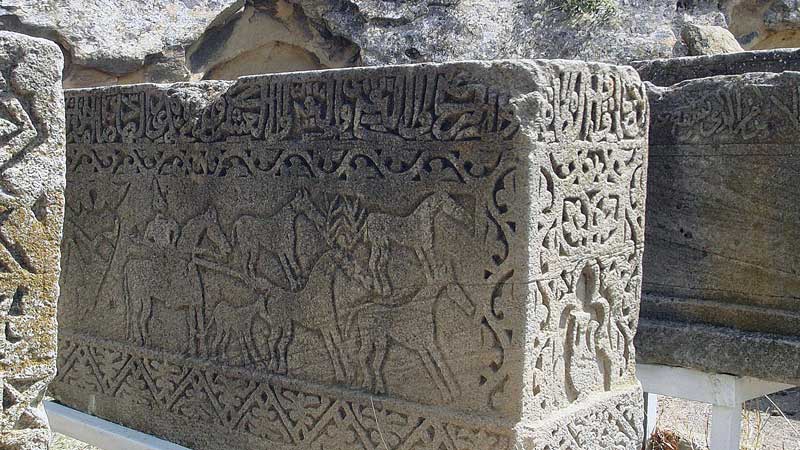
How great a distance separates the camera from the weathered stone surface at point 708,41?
234 inches

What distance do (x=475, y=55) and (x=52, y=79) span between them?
8.62m

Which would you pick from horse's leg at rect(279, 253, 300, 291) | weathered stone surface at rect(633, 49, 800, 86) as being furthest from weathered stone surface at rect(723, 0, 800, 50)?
horse's leg at rect(279, 253, 300, 291)

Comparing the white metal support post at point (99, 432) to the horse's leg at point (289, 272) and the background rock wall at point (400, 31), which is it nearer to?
the horse's leg at point (289, 272)

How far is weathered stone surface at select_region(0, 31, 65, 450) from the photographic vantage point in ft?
5.69

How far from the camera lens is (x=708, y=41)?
5.98m

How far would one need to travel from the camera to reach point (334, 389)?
2994 millimetres

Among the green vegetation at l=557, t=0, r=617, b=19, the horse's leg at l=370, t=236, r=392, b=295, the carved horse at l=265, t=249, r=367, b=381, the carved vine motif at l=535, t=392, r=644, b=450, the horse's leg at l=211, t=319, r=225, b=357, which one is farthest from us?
the green vegetation at l=557, t=0, r=617, b=19

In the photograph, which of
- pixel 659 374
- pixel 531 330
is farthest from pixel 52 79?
pixel 659 374

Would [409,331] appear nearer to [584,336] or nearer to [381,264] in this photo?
[381,264]

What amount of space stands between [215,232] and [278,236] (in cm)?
32

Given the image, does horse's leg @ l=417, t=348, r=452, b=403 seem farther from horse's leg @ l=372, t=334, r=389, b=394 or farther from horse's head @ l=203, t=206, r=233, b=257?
horse's head @ l=203, t=206, r=233, b=257

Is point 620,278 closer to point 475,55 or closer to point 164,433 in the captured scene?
point 164,433

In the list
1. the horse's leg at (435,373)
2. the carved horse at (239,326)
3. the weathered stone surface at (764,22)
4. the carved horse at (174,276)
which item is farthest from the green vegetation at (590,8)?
the horse's leg at (435,373)

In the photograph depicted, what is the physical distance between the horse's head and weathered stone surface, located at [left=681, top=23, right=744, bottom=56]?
12.8ft
